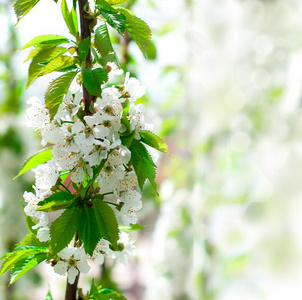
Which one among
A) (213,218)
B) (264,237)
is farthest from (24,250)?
(213,218)

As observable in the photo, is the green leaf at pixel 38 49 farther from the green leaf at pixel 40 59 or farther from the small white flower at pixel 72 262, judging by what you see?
the small white flower at pixel 72 262

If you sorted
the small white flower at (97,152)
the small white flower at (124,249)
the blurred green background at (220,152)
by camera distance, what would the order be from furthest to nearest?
the blurred green background at (220,152) < the small white flower at (124,249) < the small white flower at (97,152)

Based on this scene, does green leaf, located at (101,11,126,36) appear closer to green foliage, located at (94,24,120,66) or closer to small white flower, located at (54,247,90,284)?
green foliage, located at (94,24,120,66)

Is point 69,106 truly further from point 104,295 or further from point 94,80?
point 104,295

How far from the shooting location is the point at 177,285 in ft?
4.50

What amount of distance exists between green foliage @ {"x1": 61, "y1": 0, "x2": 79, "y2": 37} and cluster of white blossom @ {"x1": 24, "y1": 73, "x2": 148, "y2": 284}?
7cm

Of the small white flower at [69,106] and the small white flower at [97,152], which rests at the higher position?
the small white flower at [69,106]

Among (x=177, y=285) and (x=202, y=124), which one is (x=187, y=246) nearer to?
(x=177, y=285)

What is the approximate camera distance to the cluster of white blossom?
0.39 meters

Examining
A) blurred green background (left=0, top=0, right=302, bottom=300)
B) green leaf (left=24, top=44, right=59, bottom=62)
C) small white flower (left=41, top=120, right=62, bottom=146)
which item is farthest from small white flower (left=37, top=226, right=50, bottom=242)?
blurred green background (left=0, top=0, right=302, bottom=300)

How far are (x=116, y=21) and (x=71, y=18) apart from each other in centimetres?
7

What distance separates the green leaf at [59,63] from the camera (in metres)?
0.40

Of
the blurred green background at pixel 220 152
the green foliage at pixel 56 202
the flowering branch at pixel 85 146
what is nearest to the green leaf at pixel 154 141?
the flowering branch at pixel 85 146

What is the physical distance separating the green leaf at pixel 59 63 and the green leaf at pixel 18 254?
21 centimetres
